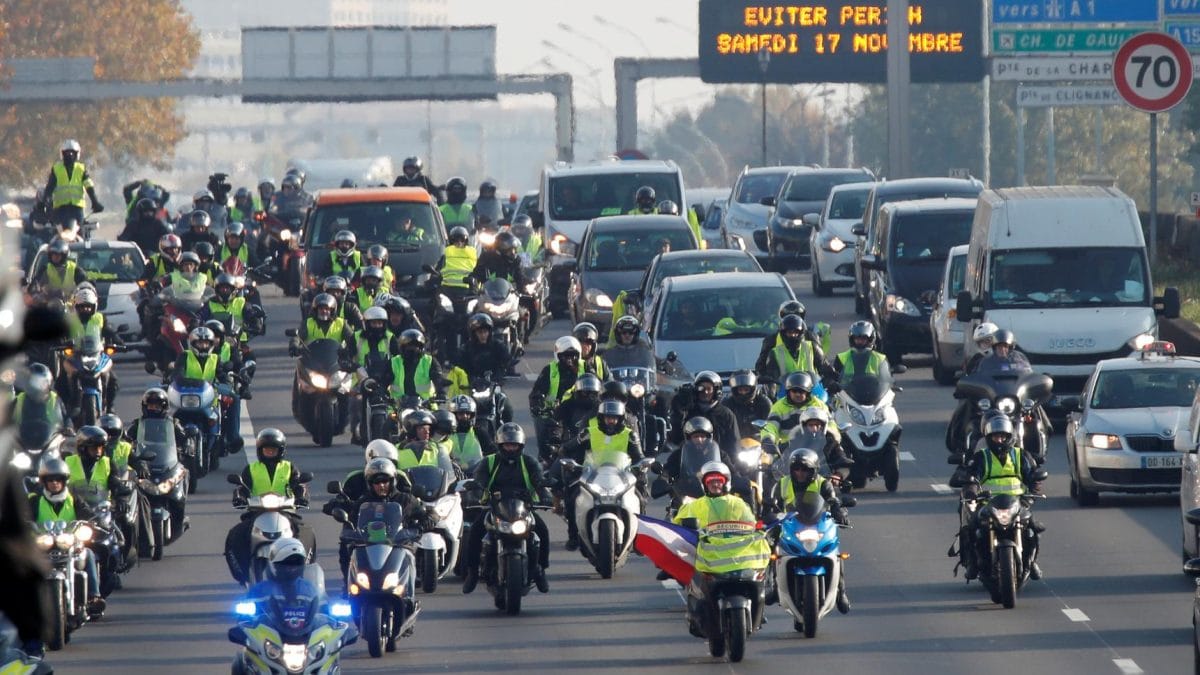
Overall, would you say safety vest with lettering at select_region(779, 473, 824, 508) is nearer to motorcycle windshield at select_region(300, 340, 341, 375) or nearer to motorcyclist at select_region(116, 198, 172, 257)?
motorcycle windshield at select_region(300, 340, 341, 375)

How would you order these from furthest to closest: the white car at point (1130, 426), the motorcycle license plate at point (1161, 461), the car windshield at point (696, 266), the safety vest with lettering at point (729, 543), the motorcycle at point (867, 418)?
1. the car windshield at point (696, 266)
2. the motorcycle at point (867, 418)
3. the motorcycle license plate at point (1161, 461)
4. the white car at point (1130, 426)
5. the safety vest with lettering at point (729, 543)

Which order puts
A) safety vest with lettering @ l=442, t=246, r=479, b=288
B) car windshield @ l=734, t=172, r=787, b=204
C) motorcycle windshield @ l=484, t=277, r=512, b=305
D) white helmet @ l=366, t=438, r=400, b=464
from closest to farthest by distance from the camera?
white helmet @ l=366, t=438, r=400, b=464 → motorcycle windshield @ l=484, t=277, r=512, b=305 → safety vest with lettering @ l=442, t=246, r=479, b=288 → car windshield @ l=734, t=172, r=787, b=204

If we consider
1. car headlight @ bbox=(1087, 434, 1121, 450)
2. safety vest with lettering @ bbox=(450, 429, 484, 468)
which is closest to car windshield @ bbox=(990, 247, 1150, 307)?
car headlight @ bbox=(1087, 434, 1121, 450)

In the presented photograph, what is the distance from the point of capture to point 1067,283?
26.3m

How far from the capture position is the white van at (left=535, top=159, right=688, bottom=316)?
35.6 meters

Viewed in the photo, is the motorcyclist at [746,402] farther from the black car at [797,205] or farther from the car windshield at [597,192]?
the black car at [797,205]

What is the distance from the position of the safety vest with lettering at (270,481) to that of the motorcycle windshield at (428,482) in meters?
0.82

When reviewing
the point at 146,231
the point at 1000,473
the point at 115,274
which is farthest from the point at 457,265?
the point at 1000,473

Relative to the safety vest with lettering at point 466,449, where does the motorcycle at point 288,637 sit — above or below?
below

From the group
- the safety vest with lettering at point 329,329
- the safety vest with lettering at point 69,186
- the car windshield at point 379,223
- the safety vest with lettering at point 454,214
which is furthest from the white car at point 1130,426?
the safety vest with lettering at point 69,186

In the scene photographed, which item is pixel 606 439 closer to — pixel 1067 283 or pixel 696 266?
pixel 1067 283

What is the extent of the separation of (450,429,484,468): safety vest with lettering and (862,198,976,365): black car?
1306 centimetres

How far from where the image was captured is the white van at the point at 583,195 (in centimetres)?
3559

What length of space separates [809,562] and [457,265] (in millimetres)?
16161
